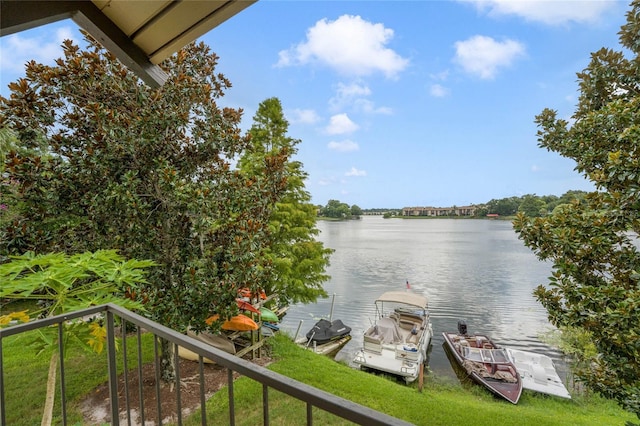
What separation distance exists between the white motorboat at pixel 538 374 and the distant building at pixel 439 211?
35237mm

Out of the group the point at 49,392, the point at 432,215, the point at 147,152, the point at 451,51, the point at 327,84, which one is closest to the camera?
the point at 49,392

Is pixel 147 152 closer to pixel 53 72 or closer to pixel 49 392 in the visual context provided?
pixel 53 72

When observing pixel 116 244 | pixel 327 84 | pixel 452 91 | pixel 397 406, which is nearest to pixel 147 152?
pixel 116 244

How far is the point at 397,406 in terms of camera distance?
16.6ft

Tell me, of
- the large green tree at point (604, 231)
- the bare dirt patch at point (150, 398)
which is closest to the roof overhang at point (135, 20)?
the bare dirt patch at point (150, 398)

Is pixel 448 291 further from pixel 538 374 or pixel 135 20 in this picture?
pixel 135 20

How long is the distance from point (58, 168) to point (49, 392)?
8.81ft

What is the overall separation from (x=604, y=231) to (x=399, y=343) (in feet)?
26.3

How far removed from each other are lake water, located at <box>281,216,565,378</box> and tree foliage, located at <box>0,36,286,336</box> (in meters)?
6.46

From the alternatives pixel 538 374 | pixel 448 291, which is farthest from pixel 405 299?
pixel 448 291

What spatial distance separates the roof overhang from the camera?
46.2 inches

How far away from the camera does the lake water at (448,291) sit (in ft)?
39.8

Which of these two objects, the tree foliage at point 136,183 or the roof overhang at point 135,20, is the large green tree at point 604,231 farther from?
the tree foliage at point 136,183

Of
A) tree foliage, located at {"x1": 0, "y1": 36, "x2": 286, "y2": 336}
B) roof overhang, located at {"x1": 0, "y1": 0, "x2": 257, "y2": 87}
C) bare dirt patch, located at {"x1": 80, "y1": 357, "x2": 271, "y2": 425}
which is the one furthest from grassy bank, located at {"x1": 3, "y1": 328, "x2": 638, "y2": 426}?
roof overhang, located at {"x1": 0, "y1": 0, "x2": 257, "y2": 87}
